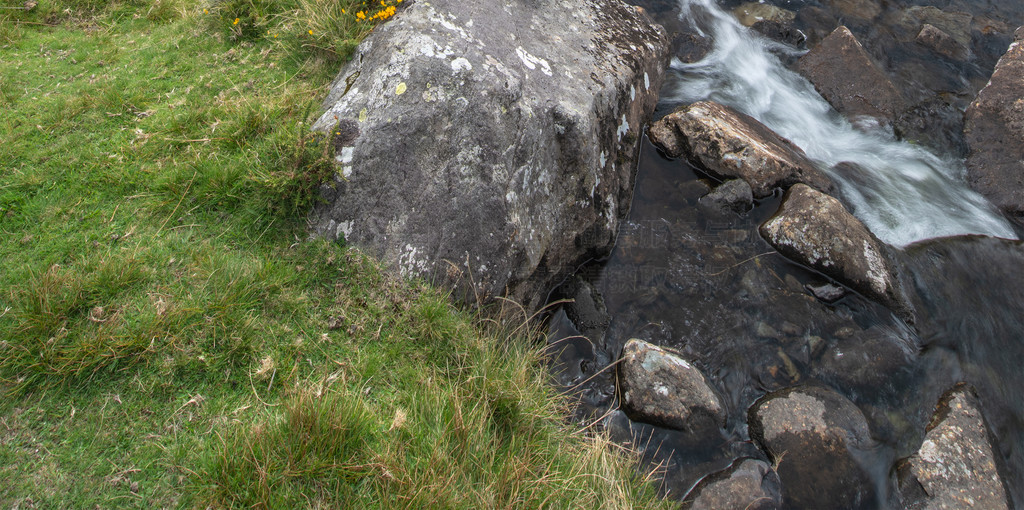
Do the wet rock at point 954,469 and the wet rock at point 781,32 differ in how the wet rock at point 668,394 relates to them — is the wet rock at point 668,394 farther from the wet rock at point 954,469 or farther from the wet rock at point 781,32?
the wet rock at point 781,32

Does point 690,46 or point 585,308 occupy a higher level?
point 690,46

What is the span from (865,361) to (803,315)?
0.60 metres

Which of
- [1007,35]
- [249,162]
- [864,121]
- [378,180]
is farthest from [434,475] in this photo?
[1007,35]

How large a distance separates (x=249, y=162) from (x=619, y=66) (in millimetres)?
3544

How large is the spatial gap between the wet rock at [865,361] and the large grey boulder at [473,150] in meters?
2.14

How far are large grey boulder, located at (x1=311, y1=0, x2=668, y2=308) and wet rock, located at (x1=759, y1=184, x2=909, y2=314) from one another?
5.58 ft

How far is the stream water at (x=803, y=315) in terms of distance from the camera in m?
4.51

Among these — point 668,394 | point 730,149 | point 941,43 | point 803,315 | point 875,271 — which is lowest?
point 668,394

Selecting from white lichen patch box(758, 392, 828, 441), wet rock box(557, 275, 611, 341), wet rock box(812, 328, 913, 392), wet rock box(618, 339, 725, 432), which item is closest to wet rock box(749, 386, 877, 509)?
white lichen patch box(758, 392, 828, 441)

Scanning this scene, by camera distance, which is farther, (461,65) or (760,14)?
(760,14)

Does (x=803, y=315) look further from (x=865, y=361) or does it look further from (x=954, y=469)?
(x=954, y=469)

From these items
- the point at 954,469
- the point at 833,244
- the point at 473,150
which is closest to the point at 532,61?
the point at 473,150

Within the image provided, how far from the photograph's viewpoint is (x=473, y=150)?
4.43 meters

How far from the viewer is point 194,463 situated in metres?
3.08
